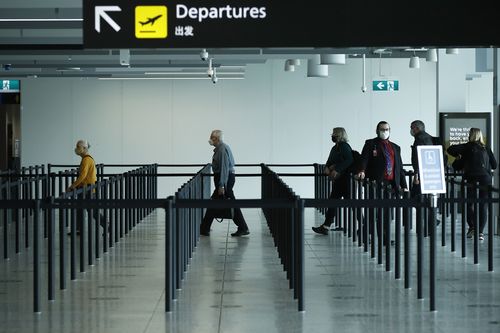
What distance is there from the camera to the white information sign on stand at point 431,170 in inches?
418

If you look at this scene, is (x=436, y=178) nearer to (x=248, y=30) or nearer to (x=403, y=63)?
(x=248, y=30)

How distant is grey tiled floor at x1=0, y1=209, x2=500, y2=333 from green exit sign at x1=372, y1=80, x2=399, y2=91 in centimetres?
1348

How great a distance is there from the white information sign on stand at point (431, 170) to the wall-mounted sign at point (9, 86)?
64.0 ft

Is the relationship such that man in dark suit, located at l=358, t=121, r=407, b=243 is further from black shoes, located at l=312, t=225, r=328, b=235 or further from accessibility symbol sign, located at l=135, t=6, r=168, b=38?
accessibility symbol sign, located at l=135, t=6, r=168, b=38

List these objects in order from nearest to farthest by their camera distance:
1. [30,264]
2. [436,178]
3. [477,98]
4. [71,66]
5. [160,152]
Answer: [436,178]
[30,264]
[71,66]
[160,152]
[477,98]

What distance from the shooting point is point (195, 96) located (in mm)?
28922

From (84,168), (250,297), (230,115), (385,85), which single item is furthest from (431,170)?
(230,115)

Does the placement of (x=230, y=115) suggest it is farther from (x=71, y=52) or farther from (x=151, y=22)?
(x=151, y=22)

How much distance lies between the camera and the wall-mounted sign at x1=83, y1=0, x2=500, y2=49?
8.38 metres

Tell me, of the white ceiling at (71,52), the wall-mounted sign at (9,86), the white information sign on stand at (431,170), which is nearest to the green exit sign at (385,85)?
the white ceiling at (71,52)

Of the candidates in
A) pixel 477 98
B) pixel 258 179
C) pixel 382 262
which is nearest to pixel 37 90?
pixel 258 179

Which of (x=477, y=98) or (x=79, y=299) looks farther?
(x=477, y=98)

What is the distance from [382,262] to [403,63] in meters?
16.0

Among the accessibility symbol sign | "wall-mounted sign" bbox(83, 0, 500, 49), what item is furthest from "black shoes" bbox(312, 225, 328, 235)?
the accessibility symbol sign
